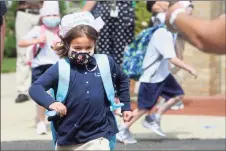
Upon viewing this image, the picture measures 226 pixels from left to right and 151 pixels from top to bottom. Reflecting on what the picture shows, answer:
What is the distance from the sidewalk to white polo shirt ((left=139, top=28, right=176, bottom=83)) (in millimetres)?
700

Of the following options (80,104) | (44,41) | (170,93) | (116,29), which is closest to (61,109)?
(80,104)

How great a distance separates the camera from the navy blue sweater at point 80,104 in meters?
4.84

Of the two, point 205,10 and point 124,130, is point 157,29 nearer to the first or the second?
point 124,130

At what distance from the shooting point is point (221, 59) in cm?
1177

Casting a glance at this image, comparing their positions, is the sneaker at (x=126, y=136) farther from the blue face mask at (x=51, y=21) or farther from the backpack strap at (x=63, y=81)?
the backpack strap at (x=63, y=81)

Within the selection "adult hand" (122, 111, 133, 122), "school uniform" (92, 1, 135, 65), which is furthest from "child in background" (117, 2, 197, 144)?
"adult hand" (122, 111, 133, 122)

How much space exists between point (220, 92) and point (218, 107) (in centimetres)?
144

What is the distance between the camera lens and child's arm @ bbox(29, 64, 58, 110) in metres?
4.74

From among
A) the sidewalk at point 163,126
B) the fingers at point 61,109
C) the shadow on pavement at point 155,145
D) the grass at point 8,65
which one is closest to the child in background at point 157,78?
the shadow on pavement at point 155,145

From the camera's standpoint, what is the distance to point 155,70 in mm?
8133

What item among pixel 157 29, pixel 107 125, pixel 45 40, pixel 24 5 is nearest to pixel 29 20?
pixel 24 5

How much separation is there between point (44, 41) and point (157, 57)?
4.19 ft

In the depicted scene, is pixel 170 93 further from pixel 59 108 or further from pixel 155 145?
pixel 59 108

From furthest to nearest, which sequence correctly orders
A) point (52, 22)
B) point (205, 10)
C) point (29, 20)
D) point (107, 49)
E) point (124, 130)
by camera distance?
1. point (205, 10)
2. point (29, 20)
3. point (107, 49)
4. point (52, 22)
5. point (124, 130)
